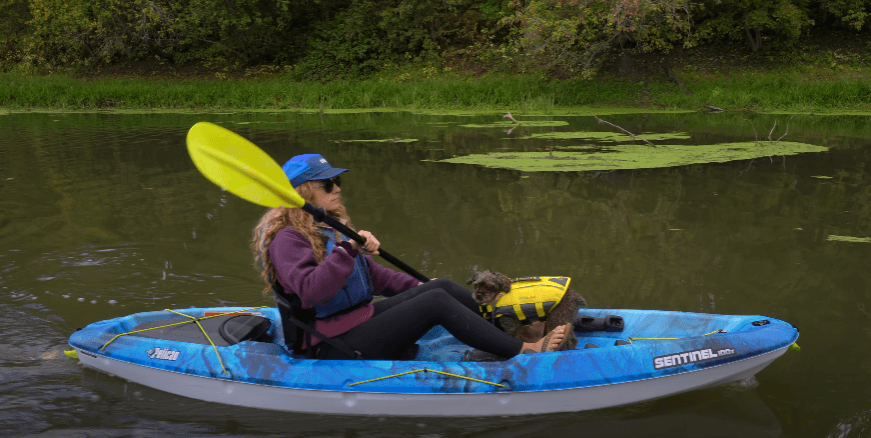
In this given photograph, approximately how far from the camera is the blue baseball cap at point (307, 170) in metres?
2.89

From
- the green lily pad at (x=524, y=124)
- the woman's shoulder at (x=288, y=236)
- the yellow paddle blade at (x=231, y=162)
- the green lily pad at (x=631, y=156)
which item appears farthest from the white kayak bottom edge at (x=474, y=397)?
the green lily pad at (x=524, y=124)

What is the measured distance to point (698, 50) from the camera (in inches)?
695

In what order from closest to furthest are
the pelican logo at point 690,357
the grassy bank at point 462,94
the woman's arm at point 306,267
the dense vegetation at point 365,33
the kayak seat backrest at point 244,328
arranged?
the woman's arm at point 306,267 < the pelican logo at point 690,357 < the kayak seat backrest at point 244,328 < the grassy bank at point 462,94 < the dense vegetation at point 365,33

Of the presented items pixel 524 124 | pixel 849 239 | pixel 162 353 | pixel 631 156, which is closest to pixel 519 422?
pixel 162 353

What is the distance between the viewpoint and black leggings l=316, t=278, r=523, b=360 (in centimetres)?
299


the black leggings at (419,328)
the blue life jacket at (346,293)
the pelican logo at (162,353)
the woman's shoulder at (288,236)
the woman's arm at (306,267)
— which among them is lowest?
the pelican logo at (162,353)

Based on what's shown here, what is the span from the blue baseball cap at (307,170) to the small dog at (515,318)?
828mm

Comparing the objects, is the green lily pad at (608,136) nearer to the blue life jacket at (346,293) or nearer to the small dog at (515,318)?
the small dog at (515,318)

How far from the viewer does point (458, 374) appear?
9.54 ft

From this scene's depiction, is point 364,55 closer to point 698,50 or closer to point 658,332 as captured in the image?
point 698,50

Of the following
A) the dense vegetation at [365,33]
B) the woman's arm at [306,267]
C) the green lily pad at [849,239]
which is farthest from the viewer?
the dense vegetation at [365,33]

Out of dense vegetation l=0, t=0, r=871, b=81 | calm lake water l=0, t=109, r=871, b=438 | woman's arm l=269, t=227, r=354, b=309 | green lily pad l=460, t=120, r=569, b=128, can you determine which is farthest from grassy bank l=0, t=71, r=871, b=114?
woman's arm l=269, t=227, r=354, b=309

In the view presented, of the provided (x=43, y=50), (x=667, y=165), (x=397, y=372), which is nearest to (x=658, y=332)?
(x=397, y=372)

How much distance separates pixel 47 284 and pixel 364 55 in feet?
52.4
